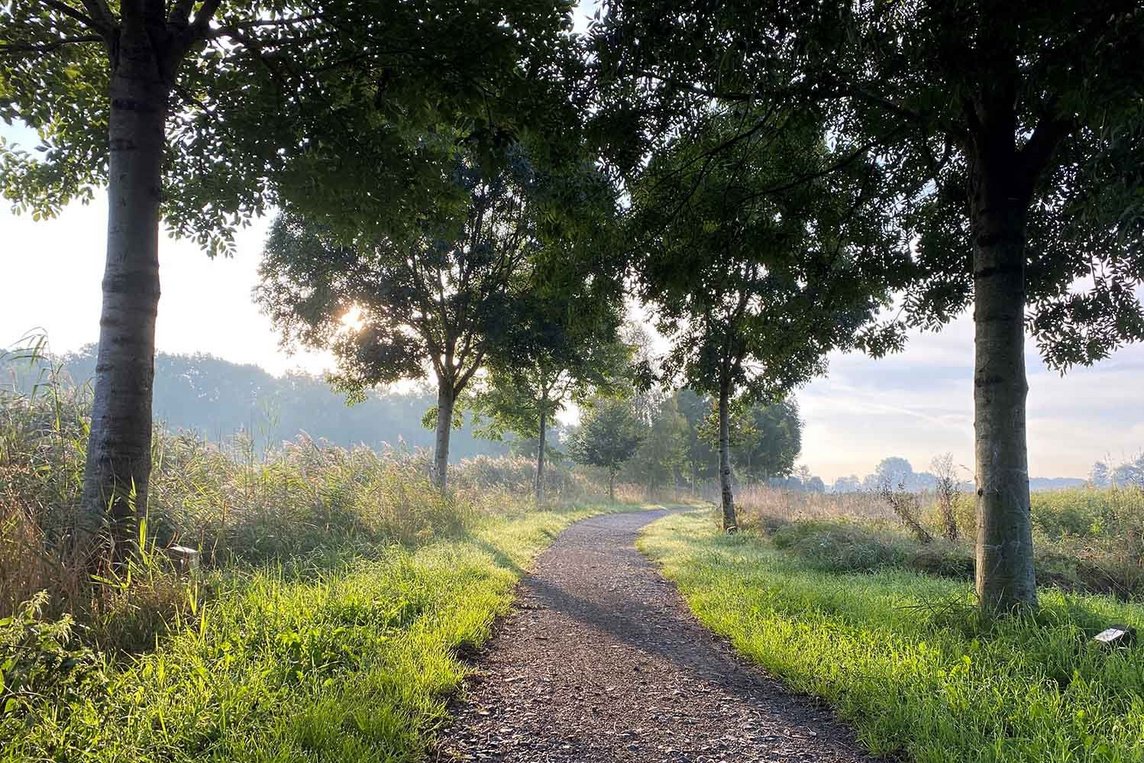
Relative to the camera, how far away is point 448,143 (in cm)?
688

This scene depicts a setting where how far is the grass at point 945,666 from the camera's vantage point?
106 inches

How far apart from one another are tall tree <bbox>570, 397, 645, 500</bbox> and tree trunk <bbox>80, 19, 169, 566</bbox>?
23.6 metres

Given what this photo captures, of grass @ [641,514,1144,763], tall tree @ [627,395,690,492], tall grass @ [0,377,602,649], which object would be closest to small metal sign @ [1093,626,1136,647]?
grass @ [641,514,1144,763]

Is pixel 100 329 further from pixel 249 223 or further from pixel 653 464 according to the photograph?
pixel 653 464

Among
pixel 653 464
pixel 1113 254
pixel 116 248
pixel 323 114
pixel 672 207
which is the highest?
pixel 323 114

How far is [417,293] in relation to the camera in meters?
12.9

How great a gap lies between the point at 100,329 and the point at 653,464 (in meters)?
36.8

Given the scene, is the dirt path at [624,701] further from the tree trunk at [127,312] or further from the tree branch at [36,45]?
the tree branch at [36,45]

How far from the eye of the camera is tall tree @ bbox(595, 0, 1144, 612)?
313 centimetres

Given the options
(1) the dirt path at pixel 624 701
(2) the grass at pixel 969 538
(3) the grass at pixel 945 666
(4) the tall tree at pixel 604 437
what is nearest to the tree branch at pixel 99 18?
(1) the dirt path at pixel 624 701

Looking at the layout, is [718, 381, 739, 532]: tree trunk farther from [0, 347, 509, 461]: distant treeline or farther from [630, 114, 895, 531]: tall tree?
[0, 347, 509, 461]: distant treeline

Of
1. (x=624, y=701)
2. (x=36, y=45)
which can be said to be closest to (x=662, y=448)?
(x=624, y=701)

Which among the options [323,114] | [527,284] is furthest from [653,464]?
[323,114]

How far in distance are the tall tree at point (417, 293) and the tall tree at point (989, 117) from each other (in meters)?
7.63
